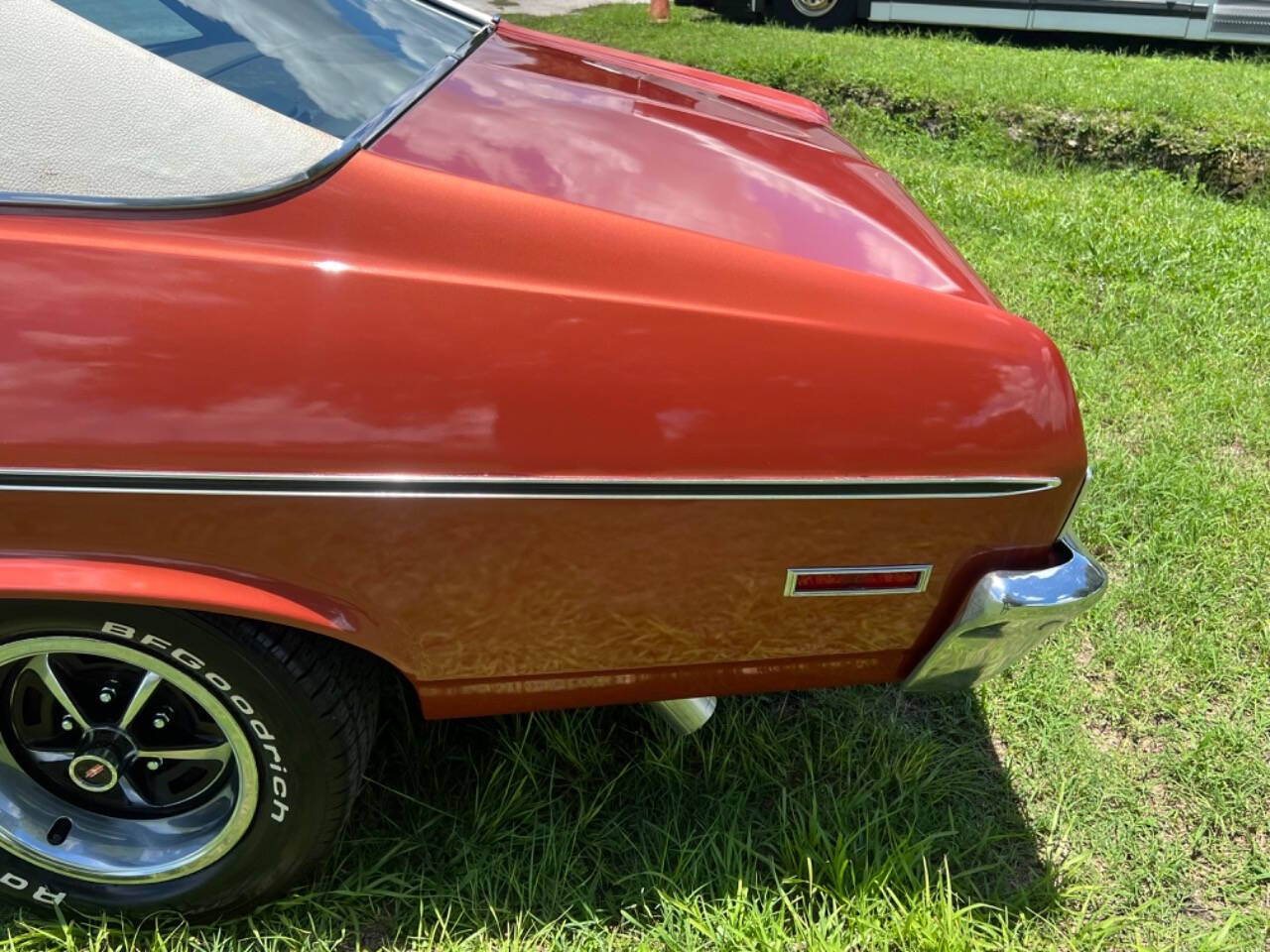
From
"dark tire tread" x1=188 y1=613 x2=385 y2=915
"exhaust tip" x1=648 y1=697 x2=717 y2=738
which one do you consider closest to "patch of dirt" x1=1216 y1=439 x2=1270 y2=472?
"exhaust tip" x1=648 y1=697 x2=717 y2=738

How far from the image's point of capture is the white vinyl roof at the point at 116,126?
4.61 ft

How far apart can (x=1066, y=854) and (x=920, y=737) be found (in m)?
0.36

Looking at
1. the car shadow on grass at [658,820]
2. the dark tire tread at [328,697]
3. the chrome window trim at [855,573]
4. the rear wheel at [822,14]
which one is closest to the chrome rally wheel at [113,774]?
the dark tire tread at [328,697]

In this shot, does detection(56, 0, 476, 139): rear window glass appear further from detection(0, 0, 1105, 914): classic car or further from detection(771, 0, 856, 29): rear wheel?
detection(771, 0, 856, 29): rear wheel

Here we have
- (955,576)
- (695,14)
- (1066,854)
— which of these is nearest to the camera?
(955,576)

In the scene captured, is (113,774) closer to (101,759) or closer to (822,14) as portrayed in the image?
(101,759)

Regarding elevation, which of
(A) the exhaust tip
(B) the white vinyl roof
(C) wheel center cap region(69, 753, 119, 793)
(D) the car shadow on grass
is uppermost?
(B) the white vinyl roof

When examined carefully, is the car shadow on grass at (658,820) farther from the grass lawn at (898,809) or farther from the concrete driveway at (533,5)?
the concrete driveway at (533,5)

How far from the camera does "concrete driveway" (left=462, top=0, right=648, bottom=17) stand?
1009 cm

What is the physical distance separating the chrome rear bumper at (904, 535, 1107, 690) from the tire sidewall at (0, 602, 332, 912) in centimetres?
100

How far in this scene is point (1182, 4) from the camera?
798 cm

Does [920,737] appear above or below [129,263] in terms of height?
below

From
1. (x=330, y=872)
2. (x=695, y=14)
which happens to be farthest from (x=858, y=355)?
(x=695, y=14)

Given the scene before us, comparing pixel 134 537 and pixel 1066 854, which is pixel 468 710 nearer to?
pixel 134 537
